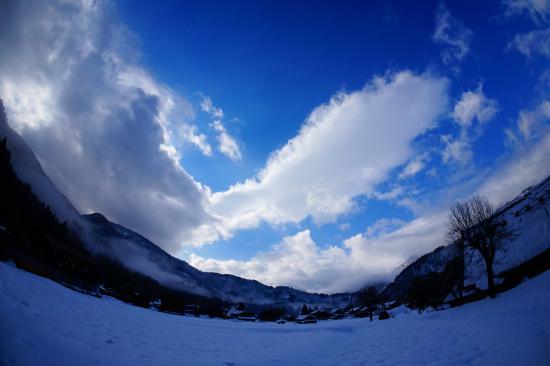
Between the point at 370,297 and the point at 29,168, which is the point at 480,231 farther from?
the point at 29,168

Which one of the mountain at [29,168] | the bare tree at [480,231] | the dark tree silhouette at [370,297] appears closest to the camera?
the bare tree at [480,231]

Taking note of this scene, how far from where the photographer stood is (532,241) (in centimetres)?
2753

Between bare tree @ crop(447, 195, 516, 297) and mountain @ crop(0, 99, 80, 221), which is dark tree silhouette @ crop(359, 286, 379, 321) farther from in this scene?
mountain @ crop(0, 99, 80, 221)

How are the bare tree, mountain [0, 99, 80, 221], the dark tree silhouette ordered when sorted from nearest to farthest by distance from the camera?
the bare tree, the dark tree silhouette, mountain [0, 99, 80, 221]

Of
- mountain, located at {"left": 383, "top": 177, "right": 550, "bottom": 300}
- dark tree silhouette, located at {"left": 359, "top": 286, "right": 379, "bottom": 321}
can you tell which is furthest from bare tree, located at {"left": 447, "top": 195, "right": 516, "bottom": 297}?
dark tree silhouette, located at {"left": 359, "top": 286, "right": 379, "bottom": 321}

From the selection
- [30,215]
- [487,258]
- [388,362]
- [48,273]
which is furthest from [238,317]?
[388,362]

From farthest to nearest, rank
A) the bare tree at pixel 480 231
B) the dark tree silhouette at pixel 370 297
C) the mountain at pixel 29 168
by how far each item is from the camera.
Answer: the mountain at pixel 29 168
the dark tree silhouette at pixel 370 297
the bare tree at pixel 480 231

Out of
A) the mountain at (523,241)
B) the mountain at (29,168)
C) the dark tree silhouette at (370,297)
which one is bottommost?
the dark tree silhouette at (370,297)

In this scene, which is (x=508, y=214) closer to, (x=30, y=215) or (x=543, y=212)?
(x=543, y=212)

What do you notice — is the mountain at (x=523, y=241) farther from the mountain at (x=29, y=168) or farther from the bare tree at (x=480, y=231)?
the mountain at (x=29, y=168)

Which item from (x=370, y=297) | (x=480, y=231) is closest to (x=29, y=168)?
(x=370, y=297)

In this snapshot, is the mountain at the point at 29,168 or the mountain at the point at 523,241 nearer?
the mountain at the point at 523,241

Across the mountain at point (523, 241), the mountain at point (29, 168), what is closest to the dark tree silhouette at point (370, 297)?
the mountain at point (523, 241)

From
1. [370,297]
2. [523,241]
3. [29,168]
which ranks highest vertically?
[29,168]
